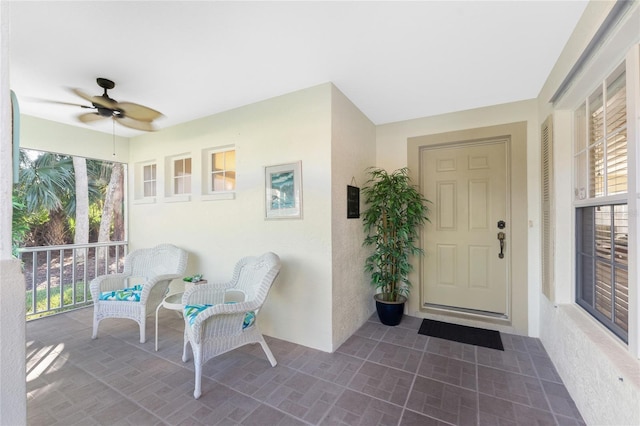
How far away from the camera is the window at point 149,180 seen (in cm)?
406

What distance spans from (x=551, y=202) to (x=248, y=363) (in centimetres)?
301

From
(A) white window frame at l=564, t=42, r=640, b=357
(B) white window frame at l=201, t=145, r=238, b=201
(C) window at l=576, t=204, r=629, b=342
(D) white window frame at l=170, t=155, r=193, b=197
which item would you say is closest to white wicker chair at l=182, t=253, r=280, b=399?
(B) white window frame at l=201, t=145, r=238, b=201

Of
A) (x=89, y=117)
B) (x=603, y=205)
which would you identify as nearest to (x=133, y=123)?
(x=89, y=117)

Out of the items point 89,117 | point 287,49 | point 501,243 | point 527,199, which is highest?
point 287,49

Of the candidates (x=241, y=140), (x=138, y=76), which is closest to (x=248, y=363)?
(x=241, y=140)

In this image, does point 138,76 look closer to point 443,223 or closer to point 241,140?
point 241,140

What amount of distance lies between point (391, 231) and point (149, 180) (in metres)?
3.81

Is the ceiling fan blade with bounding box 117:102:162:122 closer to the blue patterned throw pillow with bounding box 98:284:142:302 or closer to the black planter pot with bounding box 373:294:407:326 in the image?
the blue patterned throw pillow with bounding box 98:284:142:302

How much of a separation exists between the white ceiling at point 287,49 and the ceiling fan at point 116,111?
12 centimetres

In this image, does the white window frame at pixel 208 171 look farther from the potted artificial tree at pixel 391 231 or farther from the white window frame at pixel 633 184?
the white window frame at pixel 633 184

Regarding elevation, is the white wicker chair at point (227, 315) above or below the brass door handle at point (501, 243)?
below

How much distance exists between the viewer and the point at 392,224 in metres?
3.05

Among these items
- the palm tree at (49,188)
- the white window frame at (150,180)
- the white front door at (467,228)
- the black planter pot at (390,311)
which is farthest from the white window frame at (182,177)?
the white front door at (467,228)

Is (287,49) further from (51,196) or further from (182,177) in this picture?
(51,196)
